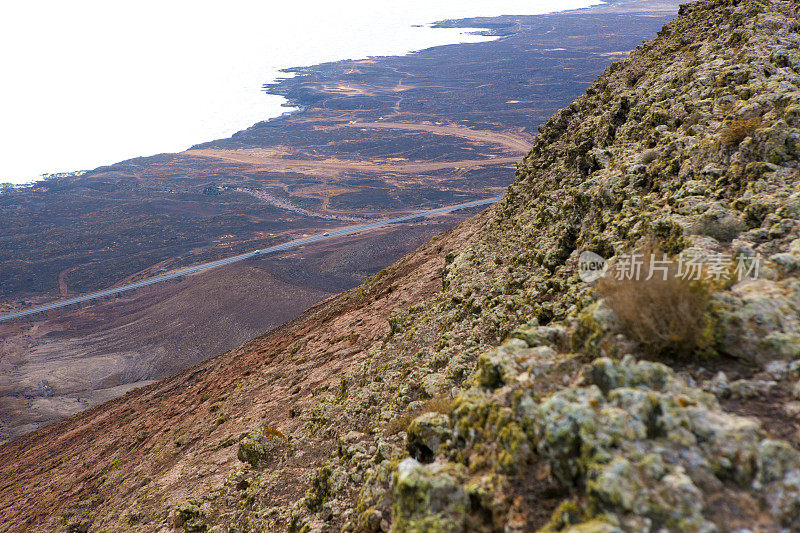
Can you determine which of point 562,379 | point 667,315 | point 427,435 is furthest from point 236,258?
point 667,315

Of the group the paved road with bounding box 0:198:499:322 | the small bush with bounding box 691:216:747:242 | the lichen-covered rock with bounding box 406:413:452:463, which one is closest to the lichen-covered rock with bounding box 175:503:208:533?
the lichen-covered rock with bounding box 406:413:452:463

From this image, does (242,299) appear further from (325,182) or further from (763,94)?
(763,94)

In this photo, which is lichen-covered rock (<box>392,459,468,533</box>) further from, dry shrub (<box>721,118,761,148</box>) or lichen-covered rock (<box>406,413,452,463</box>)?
dry shrub (<box>721,118,761,148</box>)

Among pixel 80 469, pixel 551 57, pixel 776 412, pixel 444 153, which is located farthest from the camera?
pixel 551 57

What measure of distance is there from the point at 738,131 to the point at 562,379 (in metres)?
6.23

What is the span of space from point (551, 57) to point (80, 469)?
177m

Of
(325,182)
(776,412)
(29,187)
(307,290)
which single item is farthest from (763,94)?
(29,187)

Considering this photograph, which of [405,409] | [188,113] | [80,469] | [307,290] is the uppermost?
[188,113]

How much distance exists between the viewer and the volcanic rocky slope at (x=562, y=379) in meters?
3.69

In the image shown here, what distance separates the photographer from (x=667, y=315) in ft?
14.7

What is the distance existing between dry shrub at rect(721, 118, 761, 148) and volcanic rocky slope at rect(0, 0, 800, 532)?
0.13 feet

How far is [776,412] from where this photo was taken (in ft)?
12.6

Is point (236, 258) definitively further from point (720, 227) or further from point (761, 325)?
point (761, 325)

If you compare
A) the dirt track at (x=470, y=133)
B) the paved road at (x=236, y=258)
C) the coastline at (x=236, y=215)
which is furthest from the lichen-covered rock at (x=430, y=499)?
the dirt track at (x=470, y=133)
